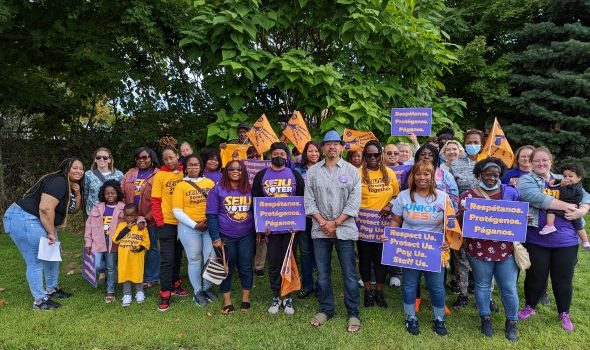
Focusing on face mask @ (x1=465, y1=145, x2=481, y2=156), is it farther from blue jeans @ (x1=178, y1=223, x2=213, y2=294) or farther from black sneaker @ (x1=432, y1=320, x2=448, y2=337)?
blue jeans @ (x1=178, y1=223, x2=213, y2=294)

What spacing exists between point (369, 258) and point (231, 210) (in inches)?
75.7

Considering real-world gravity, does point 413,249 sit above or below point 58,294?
above

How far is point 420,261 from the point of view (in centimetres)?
432

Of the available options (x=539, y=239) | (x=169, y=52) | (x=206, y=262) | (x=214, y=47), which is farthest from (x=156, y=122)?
(x=539, y=239)

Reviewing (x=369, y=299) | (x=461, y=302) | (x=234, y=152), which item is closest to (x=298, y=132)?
(x=234, y=152)

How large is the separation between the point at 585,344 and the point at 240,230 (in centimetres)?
402

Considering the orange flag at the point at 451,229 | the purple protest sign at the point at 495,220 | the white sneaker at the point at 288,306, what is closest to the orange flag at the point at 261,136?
the white sneaker at the point at 288,306

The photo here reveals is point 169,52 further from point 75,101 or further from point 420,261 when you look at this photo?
point 420,261

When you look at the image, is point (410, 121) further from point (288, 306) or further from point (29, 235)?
point (29, 235)

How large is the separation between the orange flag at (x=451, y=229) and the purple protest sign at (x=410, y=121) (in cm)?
218

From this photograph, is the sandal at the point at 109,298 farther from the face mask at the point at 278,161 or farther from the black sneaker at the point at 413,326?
the black sneaker at the point at 413,326

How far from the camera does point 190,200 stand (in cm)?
518

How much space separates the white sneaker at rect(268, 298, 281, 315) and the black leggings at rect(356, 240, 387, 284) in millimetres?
1182

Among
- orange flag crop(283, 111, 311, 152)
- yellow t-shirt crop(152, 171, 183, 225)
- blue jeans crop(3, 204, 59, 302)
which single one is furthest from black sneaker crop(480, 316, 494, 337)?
blue jeans crop(3, 204, 59, 302)
